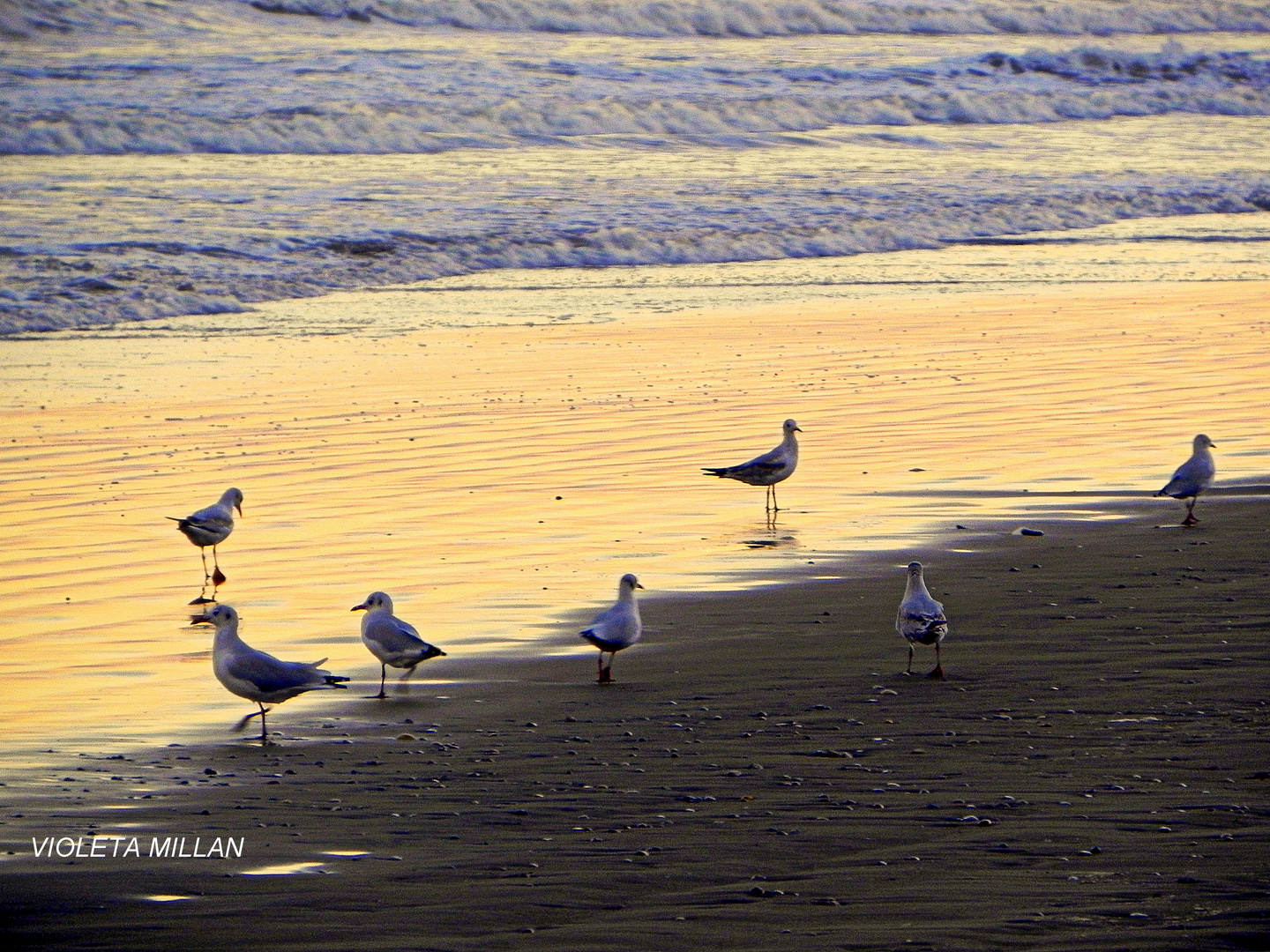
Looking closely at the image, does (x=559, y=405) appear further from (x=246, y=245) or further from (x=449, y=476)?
(x=246, y=245)

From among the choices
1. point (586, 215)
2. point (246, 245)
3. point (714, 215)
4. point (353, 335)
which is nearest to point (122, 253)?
point (246, 245)

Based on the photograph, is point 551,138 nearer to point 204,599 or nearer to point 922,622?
point 204,599

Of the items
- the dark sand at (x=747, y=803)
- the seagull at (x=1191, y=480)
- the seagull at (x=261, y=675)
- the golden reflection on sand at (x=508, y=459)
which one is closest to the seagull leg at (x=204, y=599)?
the golden reflection on sand at (x=508, y=459)

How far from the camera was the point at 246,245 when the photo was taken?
2384 cm

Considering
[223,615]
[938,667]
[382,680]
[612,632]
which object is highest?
[223,615]

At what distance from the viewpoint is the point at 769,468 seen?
11.3 m

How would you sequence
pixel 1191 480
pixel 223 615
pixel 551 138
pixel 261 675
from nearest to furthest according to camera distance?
pixel 261 675 → pixel 223 615 → pixel 1191 480 → pixel 551 138

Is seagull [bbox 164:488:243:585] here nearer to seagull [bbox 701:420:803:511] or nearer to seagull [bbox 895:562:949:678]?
seagull [bbox 701:420:803:511]

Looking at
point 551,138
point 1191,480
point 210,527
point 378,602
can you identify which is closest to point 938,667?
point 378,602

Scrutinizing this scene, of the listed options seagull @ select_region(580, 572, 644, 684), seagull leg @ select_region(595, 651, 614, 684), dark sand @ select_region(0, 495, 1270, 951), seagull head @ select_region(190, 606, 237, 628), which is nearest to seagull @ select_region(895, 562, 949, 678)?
dark sand @ select_region(0, 495, 1270, 951)

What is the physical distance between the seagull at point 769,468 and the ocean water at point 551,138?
10595 mm

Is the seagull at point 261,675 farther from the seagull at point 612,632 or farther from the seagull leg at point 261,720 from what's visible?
the seagull at point 612,632

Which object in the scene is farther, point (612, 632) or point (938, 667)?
A: point (612, 632)

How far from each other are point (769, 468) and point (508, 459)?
2.15 m
